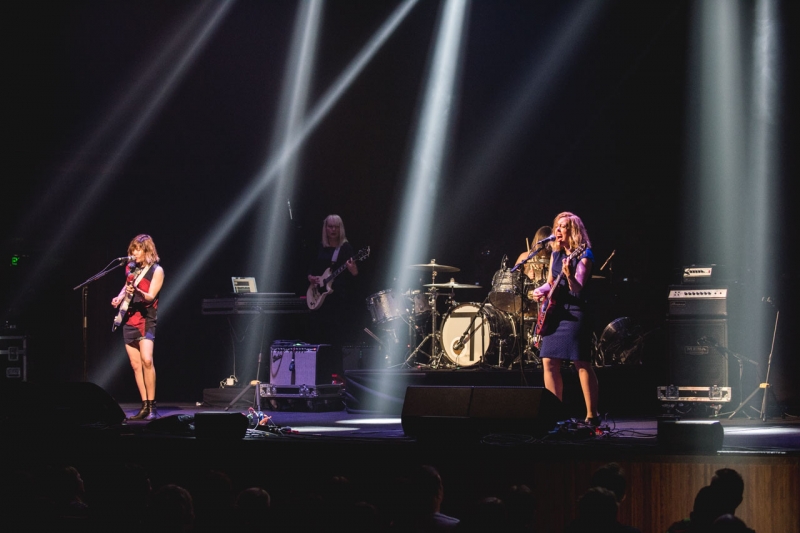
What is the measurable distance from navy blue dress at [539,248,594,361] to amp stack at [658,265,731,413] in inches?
107

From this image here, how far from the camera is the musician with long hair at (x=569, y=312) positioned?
20.0 ft

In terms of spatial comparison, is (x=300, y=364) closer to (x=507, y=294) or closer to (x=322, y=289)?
(x=322, y=289)

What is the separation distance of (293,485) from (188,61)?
743 centimetres

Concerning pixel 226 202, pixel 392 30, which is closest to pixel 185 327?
pixel 226 202

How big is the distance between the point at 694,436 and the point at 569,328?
184 centimetres

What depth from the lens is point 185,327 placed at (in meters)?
11.2

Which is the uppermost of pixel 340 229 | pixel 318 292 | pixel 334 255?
pixel 340 229

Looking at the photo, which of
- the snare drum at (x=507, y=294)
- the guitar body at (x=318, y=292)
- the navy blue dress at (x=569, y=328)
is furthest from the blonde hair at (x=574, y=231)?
the guitar body at (x=318, y=292)

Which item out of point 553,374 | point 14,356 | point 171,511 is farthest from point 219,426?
point 14,356

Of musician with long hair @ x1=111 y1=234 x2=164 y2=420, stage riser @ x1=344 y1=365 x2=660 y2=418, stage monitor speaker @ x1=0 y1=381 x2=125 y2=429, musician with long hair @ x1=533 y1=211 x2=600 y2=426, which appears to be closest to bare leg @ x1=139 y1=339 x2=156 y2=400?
musician with long hair @ x1=111 y1=234 x2=164 y2=420

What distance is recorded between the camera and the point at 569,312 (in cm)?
620

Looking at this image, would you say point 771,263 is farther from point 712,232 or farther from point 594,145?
point 594,145

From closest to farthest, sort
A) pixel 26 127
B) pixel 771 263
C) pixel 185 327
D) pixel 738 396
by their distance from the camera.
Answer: pixel 738 396
pixel 771 263
pixel 26 127
pixel 185 327

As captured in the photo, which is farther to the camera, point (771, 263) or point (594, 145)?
point (594, 145)
